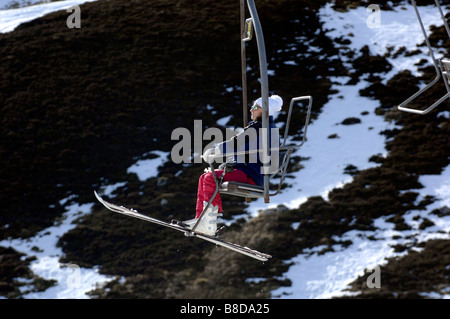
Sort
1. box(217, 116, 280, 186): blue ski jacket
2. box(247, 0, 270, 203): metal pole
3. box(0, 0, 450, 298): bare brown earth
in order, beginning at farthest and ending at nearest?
box(0, 0, 450, 298): bare brown earth → box(217, 116, 280, 186): blue ski jacket → box(247, 0, 270, 203): metal pole

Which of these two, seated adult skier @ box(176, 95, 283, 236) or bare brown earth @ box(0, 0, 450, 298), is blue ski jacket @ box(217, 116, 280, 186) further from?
bare brown earth @ box(0, 0, 450, 298)

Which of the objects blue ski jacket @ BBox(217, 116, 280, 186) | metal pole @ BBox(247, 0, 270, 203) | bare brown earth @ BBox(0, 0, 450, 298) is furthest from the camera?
bare brown earth @ BBox(0, 0, 450, 298)

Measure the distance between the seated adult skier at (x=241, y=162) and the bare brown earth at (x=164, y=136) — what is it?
7929mm

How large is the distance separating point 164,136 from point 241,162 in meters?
13.7

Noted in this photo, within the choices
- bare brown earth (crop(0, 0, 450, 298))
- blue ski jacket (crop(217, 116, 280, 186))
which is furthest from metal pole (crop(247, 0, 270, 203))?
bare brown earth (crop(0, 0, 450, 298))

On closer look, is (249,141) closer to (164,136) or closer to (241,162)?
(241,162)

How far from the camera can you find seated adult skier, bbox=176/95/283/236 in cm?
742

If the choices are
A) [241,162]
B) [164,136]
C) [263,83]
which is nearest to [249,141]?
[241,162]

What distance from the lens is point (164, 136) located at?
21422mm

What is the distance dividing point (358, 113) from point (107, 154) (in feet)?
25.9

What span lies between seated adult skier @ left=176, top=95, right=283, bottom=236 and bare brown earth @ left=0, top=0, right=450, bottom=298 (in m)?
7.93

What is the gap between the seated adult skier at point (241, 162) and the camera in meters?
7.42
